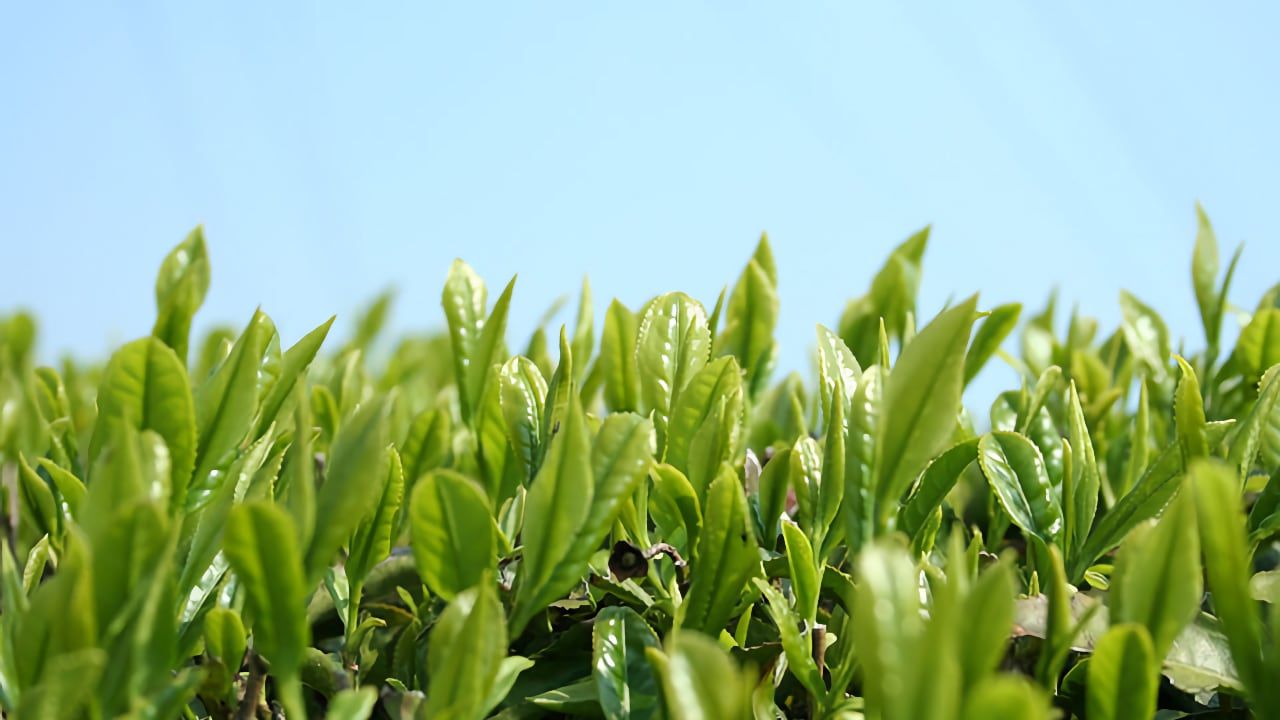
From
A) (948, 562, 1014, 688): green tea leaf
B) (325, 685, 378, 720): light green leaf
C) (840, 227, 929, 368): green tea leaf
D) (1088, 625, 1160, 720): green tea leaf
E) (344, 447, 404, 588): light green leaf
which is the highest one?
(840, 227, 929, 368): green tea leaf

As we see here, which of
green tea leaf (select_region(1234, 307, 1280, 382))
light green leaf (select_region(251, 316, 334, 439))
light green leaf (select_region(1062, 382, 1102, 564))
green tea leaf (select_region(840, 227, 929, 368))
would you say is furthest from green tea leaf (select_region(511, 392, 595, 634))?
green tea leaf (select_region(1234, 307, 1280, 382))

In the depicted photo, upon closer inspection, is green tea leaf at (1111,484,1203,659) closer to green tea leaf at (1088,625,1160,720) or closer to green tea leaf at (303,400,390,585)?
green tea leaf at (1088,625,1160,720)

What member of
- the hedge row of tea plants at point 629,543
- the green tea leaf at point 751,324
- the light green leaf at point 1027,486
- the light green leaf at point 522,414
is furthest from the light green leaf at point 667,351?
the light green leaf at point 1027,486

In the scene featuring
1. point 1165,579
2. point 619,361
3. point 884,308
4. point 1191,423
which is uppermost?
point 884,308

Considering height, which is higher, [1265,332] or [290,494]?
[1265,332]

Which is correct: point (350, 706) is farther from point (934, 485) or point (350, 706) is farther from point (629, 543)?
point (934, 485)

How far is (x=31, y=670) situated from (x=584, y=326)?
110 centimetres

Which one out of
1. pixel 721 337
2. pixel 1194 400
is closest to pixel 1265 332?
pixel 1194 400

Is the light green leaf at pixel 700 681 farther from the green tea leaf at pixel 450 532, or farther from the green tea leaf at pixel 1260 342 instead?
the green tea leaf at pixel 1260 342

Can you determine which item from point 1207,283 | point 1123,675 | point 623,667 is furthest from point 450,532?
point 1207,283

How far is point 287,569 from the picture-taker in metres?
0.90

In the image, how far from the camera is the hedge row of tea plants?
0.89 m

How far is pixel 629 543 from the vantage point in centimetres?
129

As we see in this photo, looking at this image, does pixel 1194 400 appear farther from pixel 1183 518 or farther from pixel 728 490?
pixel 728 490
